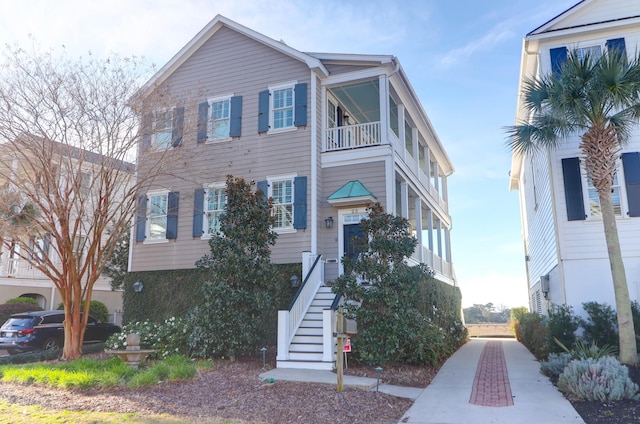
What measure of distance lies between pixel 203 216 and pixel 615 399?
11.5 m

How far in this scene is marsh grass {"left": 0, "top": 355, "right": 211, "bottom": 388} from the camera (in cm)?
888

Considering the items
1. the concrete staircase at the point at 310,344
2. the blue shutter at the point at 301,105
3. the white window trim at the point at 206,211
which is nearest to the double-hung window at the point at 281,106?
the blue shutter at the point at 301,105

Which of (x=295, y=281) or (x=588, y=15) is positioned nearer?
(x=295, y=281)

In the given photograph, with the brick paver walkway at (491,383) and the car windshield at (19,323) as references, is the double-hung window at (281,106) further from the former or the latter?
the car windshield at (19,323)

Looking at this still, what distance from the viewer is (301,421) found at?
6.74m

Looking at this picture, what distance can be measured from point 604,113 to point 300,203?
7.73 m

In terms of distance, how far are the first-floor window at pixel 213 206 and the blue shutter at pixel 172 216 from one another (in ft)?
3.70

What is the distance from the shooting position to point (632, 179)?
1240 centimetres

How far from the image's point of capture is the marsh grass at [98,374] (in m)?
8.88

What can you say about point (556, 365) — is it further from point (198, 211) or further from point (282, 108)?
point (198, 211)

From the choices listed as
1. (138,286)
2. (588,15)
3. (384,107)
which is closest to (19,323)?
(138,286)

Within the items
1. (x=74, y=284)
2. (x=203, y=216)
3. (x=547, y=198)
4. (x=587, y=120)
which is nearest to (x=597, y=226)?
(x=547, y=198)

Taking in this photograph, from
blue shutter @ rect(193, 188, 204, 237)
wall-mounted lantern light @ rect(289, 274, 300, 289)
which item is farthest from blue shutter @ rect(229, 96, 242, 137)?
wall-mounted lantern light @ rect(289, 274, 300, 289)

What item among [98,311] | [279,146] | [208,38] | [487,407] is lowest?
Answer: [487,407]
